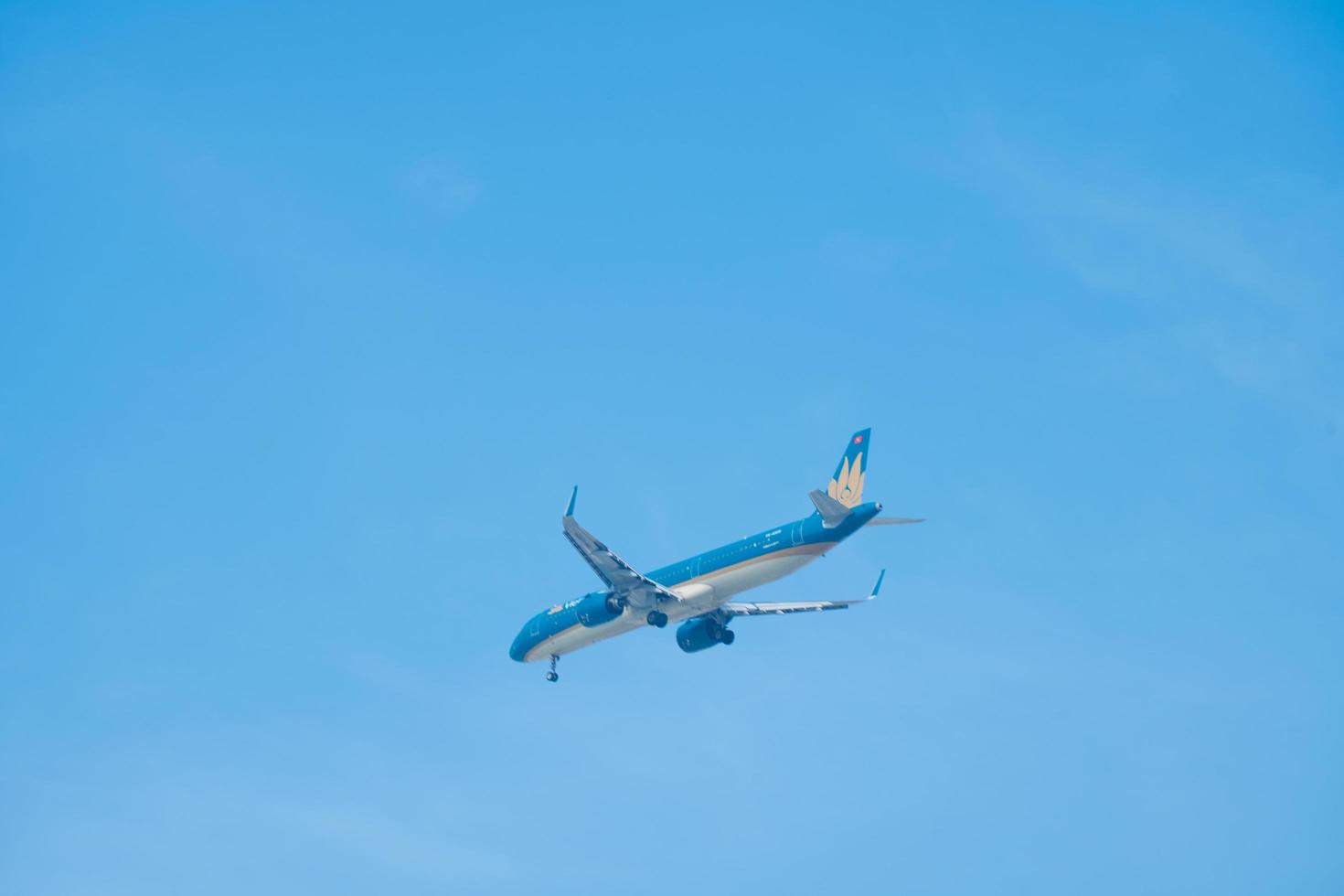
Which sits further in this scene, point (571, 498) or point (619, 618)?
point (619, 618)

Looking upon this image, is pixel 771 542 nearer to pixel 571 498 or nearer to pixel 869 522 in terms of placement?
pixel 869 522

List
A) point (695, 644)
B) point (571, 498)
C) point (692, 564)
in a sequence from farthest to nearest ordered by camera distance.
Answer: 1. point (695, 644)
2. point (692, 564)
3. point (571, 498)

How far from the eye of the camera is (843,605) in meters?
85.7

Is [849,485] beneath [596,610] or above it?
Result: above

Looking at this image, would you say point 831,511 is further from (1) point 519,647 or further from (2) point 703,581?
(1) point 519,647

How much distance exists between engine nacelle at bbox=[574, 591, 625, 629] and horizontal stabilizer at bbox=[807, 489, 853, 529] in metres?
11.6

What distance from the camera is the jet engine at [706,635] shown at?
281ft

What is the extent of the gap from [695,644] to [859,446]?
15.6m

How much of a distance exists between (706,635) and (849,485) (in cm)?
1436

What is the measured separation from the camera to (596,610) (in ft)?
262

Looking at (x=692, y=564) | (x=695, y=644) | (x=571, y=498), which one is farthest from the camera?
(x=695, y=644)

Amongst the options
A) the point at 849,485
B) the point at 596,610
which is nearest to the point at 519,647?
the point at 596,610

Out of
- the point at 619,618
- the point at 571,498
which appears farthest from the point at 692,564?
the point at 571,498

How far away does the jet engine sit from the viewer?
85500mm
